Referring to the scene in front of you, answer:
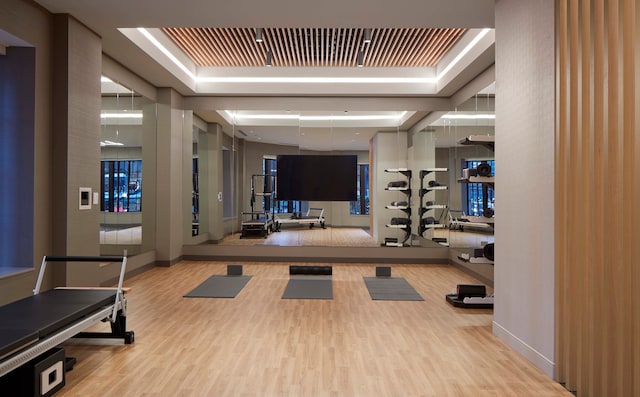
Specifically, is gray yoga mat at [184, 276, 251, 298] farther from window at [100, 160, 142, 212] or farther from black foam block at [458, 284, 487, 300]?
black foam block at [458, 284, 487, 300]

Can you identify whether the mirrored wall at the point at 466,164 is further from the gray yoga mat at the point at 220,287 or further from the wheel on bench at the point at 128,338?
the wheel on bench at the point at 128,338

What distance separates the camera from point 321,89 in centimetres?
758

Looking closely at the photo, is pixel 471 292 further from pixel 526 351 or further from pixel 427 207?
pixel 427 207

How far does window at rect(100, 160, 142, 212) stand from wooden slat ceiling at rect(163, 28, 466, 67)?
2104 millimetres

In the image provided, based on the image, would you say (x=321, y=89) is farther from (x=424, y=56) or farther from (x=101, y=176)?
(x=101, y=176)

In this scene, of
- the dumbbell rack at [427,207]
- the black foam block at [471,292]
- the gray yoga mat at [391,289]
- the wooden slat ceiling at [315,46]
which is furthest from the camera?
the dumbbell rack at [427,207]

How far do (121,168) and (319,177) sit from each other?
11.7ft

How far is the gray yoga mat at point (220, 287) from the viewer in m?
5.27

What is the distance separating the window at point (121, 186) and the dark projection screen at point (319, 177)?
259cm

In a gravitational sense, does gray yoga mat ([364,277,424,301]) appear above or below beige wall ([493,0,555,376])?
below

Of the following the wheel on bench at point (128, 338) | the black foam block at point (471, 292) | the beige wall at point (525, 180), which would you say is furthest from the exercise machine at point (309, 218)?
the wheel on bench at point (128, 338)

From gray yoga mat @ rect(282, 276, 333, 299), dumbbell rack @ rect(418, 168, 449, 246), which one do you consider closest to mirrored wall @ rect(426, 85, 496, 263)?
dumbbell rack @ rect(418, 168, 449, 246)

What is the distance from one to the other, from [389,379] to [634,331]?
1.50 meters

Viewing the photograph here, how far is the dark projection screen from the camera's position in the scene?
805 cm
